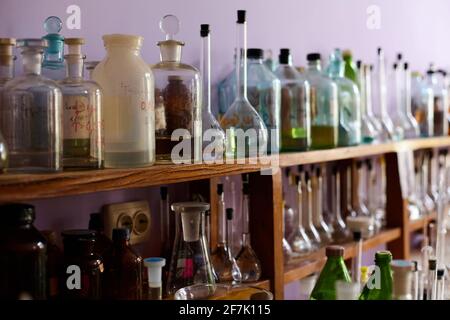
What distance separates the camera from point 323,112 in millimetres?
1594

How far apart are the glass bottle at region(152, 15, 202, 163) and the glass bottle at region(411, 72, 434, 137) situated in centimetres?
134

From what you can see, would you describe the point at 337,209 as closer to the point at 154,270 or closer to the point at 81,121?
the point at 154,270

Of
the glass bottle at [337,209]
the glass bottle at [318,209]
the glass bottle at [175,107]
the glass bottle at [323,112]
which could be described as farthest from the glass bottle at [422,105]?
the glass bottle at [175,107]

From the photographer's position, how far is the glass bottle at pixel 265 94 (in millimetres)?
1371

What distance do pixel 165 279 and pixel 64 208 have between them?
24cm

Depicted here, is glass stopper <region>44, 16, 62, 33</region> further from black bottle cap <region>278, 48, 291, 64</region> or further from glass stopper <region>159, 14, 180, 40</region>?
black bottle cap <region>278, 48, 291, 64</region>

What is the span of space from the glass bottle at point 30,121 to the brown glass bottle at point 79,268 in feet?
0.50

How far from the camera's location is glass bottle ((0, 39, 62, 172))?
879 millimetres

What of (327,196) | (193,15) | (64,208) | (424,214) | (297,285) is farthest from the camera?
(424,214)

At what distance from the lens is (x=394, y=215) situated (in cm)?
199

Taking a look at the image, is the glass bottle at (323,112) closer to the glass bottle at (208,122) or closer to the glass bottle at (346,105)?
the glass bottle at (346,105)

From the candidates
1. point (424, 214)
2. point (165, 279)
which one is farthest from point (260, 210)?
point (424, 214)

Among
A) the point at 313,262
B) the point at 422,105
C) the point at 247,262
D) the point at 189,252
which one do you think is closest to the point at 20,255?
the point at 189,252

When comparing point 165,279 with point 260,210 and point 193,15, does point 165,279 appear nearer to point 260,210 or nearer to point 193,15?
point 260,210
